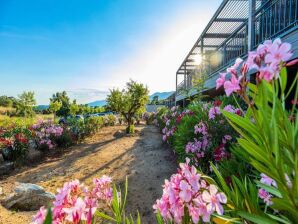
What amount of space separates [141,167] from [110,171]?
3.20ft

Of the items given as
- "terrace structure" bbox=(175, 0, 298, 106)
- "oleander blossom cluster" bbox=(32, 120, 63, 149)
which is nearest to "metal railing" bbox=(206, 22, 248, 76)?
"terrace structure" bbox=(175, 0, 298, 106)

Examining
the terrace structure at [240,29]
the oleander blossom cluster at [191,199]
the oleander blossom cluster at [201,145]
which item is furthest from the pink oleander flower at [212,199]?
the terrace structure at [240,29]

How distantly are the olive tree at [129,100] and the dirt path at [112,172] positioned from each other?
6.88 metres

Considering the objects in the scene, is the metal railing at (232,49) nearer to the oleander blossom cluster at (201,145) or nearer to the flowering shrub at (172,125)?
the flowering shrub at (172,125)

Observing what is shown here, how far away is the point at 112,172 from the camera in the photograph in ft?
23.0

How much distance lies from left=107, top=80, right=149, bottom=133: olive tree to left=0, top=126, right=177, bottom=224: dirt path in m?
6.88

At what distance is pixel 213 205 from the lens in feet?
3.04

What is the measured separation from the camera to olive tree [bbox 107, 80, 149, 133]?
55.9 ft

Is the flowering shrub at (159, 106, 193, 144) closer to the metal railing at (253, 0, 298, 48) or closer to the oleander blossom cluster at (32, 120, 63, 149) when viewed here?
the metal railing at (253, 0, 298, 48)

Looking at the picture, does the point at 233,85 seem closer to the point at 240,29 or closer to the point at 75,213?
the point at 75,213

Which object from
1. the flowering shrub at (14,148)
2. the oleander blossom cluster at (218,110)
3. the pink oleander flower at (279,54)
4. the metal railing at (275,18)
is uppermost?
the metal railing at (275,18)

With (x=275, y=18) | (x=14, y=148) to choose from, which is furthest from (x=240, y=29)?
(x=14, y=148)

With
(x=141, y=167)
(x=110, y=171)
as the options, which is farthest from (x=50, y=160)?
(x=141, y=167)

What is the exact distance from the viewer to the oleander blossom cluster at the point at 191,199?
930 mm
